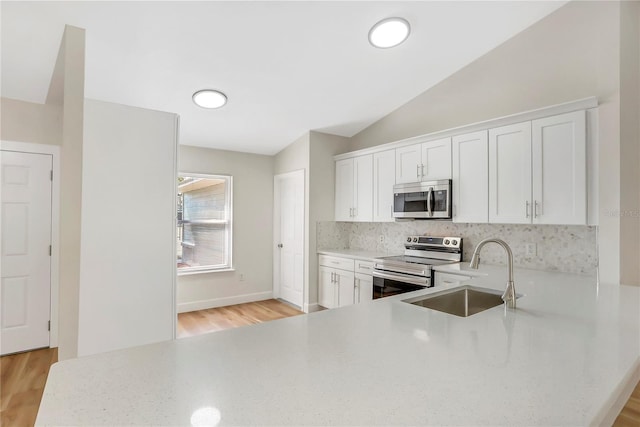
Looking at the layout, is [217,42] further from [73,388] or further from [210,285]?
[210,285]

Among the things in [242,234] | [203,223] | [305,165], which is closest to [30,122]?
[203,223]

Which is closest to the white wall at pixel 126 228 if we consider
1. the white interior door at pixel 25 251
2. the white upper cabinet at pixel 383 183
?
the white interior door at pixel 25 251

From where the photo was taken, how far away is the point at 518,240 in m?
3.12

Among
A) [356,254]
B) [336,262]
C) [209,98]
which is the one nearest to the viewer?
[209,98]

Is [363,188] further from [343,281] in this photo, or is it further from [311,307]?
[311,307]

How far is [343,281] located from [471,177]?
6.33 feet

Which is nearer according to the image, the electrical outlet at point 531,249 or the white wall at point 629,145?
the white wall at point 629,145

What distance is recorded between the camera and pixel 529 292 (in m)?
1.95

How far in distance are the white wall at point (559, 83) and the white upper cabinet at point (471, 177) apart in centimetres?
A: 46

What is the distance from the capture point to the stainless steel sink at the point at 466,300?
191 centimetres

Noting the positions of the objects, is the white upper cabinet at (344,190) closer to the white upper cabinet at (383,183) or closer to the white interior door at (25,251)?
the white upper cabinet at (383,183)

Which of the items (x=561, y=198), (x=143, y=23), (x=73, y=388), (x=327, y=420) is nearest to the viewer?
(x=327, y=420)

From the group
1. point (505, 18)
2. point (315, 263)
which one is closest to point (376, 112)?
point (505, 18)

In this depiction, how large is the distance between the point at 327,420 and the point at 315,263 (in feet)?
12.7
